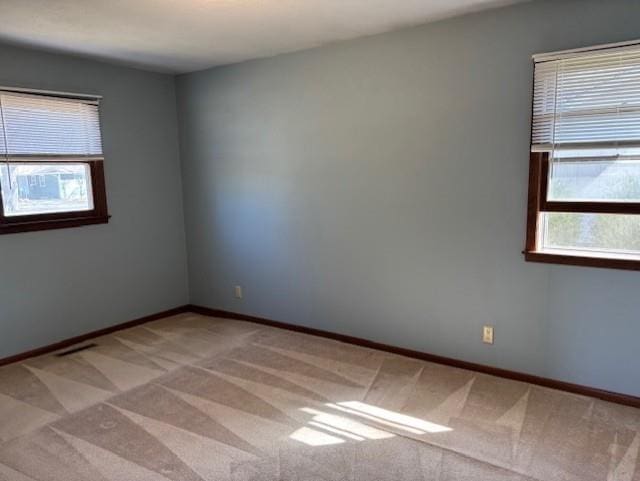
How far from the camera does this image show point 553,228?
289 centimetres

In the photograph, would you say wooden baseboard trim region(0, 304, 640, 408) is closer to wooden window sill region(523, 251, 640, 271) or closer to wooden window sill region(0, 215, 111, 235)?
wooden window sill region(523, 251, 640, 271)

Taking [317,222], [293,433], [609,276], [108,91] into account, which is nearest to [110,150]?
[108,91]

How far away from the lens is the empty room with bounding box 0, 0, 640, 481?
2.48 meters

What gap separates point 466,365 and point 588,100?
1.88 m

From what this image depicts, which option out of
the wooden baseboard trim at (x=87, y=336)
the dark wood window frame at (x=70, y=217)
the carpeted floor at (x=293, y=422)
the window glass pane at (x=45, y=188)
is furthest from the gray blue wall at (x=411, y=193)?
the window glass pane at (x=45, y=188)

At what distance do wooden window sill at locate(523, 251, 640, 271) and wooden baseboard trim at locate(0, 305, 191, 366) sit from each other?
135 inches

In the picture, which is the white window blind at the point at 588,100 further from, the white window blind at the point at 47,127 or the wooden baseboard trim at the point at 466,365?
the white window blind at the point at 47,127

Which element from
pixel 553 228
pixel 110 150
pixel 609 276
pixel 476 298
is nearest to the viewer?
pixel 609 276

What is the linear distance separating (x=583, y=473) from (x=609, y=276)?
115 cm

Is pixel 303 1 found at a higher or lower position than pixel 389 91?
higher

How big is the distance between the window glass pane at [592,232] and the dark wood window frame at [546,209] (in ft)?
0.21

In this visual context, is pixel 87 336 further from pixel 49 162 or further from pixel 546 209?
pixel 546 209

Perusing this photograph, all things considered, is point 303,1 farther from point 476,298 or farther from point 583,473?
point 583,473

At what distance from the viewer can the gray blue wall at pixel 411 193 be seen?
9.13ft
